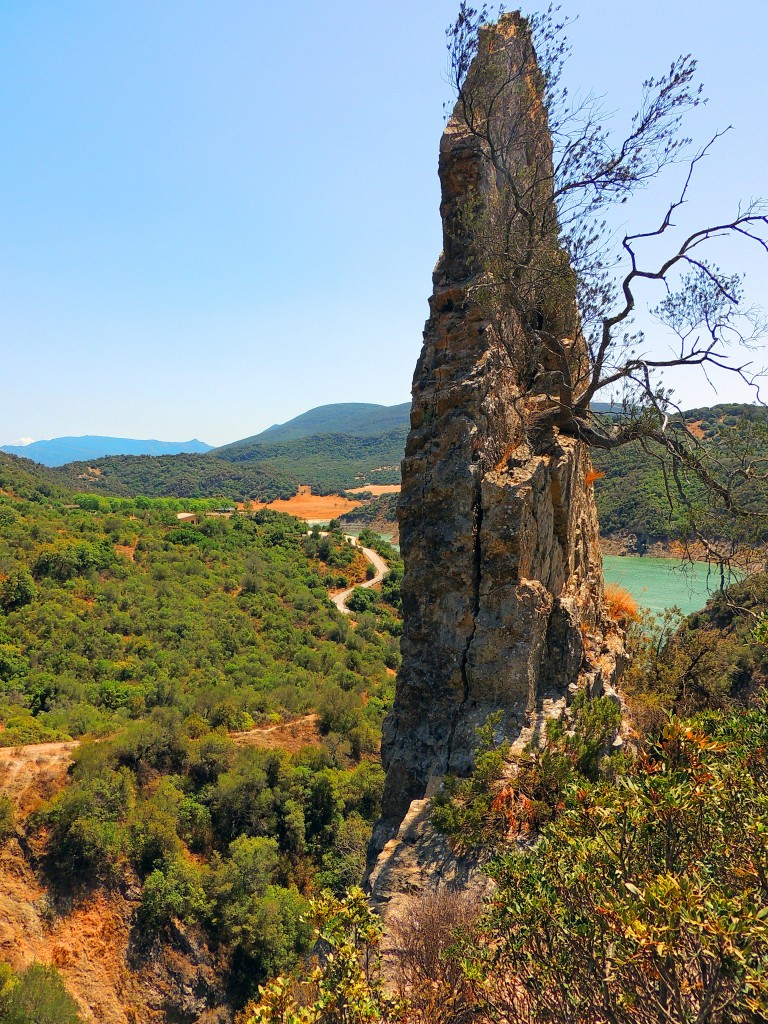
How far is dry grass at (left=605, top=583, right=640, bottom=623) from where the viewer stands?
10.1m

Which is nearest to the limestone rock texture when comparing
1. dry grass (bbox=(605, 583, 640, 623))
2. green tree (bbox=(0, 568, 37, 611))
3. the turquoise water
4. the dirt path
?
dry grass (bbox=(605, 583, 640, 623))

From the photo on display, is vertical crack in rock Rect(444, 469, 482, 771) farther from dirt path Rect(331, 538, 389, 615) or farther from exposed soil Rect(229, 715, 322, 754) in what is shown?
dirt path Rect(331, 538, 389, 615)

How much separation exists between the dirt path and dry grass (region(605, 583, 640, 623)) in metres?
23.5

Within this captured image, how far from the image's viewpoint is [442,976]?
401 centimetres

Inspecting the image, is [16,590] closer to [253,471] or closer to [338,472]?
[253,471]

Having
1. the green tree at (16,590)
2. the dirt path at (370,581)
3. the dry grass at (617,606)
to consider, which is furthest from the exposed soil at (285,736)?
the dirt path at (370,581)

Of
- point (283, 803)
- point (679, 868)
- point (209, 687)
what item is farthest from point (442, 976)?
point (209, 687)

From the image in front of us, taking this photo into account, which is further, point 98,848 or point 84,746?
point 84,746

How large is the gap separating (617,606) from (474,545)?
4968 millimetres

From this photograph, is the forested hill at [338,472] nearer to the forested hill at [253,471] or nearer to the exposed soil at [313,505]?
the forested hill at [253,471]

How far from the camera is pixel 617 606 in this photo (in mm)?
10539

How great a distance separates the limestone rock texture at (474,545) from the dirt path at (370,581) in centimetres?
2657

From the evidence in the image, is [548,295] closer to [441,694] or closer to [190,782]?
[441,694]

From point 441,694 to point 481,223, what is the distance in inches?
253
